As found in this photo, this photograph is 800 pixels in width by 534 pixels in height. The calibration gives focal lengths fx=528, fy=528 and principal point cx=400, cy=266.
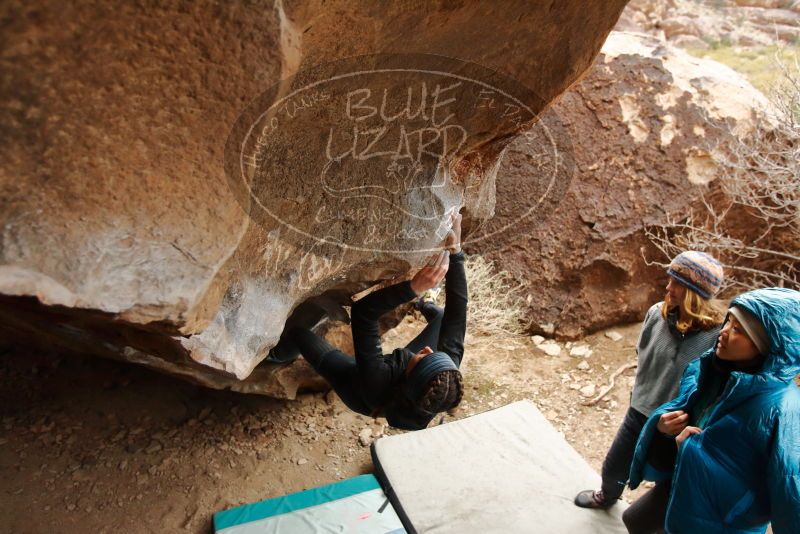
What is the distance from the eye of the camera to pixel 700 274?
1932mm

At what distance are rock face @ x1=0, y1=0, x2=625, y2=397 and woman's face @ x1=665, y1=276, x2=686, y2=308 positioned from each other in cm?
87

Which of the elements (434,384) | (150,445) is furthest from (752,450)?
(150,445)

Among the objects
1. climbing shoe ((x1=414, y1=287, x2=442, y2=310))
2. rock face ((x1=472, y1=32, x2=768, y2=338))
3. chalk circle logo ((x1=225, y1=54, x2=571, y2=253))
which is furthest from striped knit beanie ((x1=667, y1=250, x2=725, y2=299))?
rock face ((x1=472, y1=32, x2=768, y2=338))

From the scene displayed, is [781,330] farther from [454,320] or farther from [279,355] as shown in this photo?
[279,355]

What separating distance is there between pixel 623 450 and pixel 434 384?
1052 mm

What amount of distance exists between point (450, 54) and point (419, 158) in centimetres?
48

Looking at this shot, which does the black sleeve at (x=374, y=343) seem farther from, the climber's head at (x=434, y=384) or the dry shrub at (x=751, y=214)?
the dry shrub at (x=751, y=214)

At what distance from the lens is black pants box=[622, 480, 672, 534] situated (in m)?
1.99

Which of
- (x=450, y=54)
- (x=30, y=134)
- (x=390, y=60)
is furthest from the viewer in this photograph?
(x=450, y=54)

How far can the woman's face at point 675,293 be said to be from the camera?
201 centimetres

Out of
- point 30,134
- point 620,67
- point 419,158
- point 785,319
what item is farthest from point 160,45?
point 620,67

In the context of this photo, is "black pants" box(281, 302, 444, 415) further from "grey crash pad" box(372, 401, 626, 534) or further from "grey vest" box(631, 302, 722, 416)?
"grey vest" box(631, 302, 722, 416)

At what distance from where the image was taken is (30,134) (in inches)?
40.9

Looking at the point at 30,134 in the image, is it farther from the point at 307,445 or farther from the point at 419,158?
the point at 307,445
